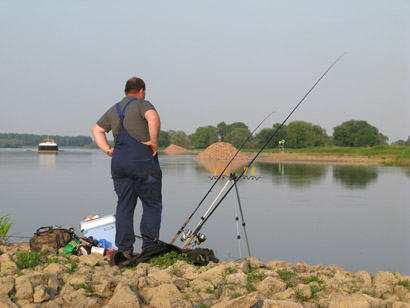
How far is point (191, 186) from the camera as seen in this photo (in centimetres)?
1417

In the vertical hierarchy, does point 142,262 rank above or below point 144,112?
below

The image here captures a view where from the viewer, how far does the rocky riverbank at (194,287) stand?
3.55 meters

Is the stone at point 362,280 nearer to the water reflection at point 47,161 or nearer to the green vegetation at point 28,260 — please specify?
the green vegetation at point 28,260

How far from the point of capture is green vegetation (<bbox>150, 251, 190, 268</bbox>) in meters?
4.89

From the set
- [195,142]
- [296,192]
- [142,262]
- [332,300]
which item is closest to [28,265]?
[142,262]

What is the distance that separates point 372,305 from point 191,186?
10.7 m

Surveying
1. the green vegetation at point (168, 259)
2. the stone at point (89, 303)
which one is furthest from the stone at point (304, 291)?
the stone at point (89, 303)

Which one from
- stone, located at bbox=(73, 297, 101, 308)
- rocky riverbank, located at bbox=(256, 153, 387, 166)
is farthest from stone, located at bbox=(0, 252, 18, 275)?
rocky riverbank, located at bbox=(256, 153, 387, 166)

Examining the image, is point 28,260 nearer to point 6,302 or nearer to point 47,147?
point 6,302

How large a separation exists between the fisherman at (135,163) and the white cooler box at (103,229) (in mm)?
555

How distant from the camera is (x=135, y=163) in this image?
16.7 feet

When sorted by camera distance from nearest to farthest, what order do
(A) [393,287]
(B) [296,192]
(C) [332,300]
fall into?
(C) [332,300] < (A) [393,287] < (B) [296,192]

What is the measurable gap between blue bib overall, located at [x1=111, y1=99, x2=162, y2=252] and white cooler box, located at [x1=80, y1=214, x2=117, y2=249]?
56cm

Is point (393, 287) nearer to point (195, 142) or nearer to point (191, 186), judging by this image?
point (191, 186)
